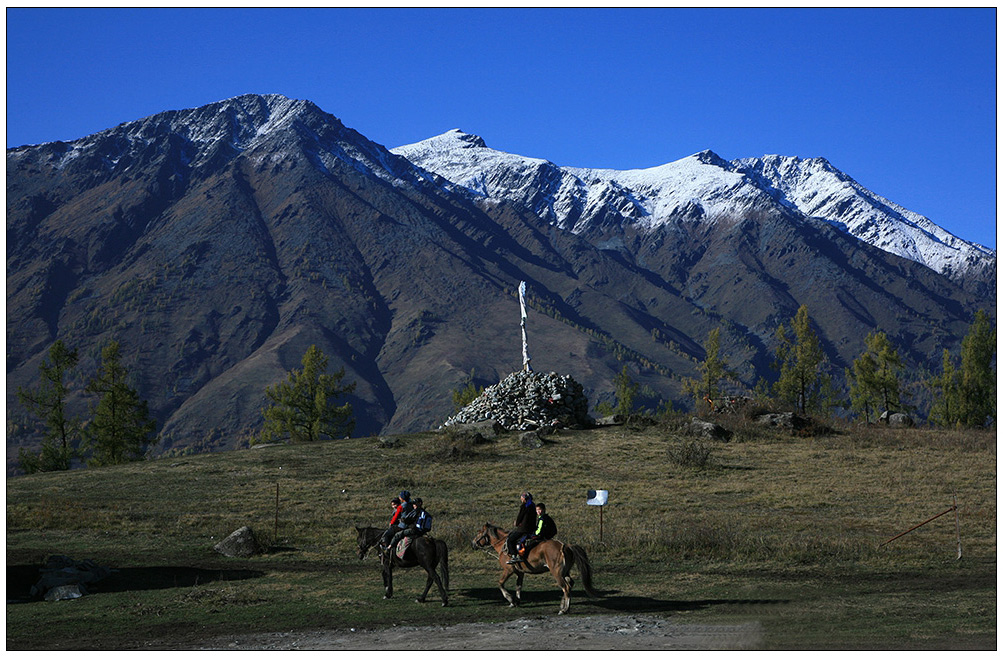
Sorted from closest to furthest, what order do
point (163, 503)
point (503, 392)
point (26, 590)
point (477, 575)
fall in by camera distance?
point (26, 590) < point (477, 575) < point (163, 503) < point (503, 392)

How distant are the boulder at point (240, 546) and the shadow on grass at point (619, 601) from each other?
9734mm

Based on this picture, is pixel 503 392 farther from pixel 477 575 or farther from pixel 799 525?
pixel 477 575

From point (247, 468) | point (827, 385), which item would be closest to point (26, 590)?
point (247, 468)

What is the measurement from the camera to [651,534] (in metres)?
31.2

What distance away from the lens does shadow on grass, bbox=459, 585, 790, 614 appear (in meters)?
21.5

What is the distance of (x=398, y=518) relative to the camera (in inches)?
896

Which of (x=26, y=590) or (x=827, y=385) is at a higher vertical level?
(x=827, y=385)

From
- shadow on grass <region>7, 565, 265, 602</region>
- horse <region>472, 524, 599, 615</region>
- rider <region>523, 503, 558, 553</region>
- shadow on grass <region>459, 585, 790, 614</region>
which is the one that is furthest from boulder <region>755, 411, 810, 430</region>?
shadow on grass <region>7, 565, 265, 602</region>

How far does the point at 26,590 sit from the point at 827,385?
8566 centimetres

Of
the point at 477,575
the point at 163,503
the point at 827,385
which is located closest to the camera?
the point at 477,575

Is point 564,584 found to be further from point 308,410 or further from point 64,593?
point 308,410

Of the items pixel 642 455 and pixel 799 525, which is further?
pixel 642 455

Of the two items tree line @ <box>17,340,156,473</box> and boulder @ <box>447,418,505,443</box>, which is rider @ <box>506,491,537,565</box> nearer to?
boulder @ <box>447,418,505,443</box>

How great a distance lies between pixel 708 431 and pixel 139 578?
43377mm
